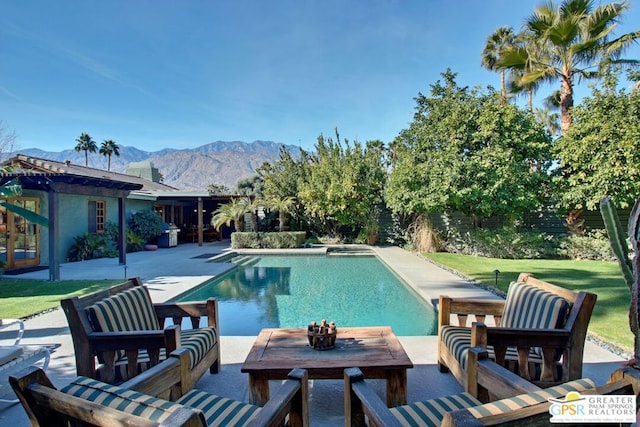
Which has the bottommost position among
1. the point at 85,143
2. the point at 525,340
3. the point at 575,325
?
the point at 525,340

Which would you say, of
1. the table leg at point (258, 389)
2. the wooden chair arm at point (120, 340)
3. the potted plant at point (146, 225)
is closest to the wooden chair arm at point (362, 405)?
the table leg at point (258, 389)

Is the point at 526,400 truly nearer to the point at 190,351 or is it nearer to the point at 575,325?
the point at 575,325

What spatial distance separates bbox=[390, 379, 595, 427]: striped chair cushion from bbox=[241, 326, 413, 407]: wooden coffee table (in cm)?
67

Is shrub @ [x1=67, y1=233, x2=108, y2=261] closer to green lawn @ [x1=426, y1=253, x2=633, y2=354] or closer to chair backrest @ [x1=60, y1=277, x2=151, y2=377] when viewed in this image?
chair backrest @ [x1=60, y1=277, x2=151, y2=377]

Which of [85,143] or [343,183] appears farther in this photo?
[85,143]

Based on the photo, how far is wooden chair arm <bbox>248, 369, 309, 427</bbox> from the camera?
1664 mm

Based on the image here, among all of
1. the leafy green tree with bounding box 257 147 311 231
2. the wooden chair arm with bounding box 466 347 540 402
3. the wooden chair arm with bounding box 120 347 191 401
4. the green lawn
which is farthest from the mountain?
the wooden chair arm with bounding box 466 347 540 402

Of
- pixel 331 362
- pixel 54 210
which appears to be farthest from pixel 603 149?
pixel 54 210

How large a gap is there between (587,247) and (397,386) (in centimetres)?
1298

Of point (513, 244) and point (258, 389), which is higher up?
point (513, 244)

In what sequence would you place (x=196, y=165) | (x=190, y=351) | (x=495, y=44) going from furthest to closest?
(x=196, y=165), (x=495, y=44), (x=190, y=351)

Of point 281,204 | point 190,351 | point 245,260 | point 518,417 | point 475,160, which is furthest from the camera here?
point 281,204

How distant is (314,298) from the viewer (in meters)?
8.12

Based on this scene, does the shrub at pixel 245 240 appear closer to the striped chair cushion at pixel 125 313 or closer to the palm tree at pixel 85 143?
the striped chair cushion at pixel 125 313
